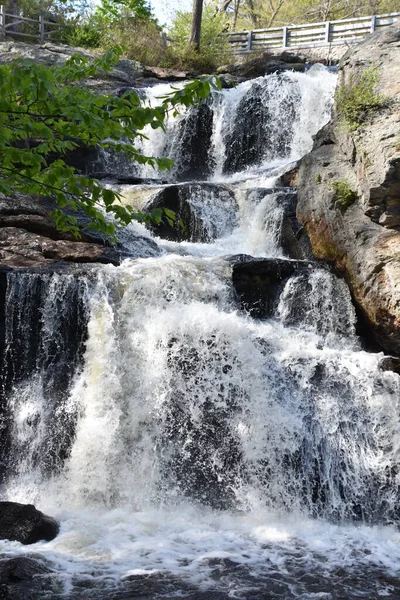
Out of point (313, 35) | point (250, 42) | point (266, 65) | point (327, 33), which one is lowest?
point (266, 65)

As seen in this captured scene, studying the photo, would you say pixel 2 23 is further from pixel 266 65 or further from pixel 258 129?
pixel 258 129

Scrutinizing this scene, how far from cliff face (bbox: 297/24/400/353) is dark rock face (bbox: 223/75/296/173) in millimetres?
4579

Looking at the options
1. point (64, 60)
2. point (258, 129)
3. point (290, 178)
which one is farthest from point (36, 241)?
point (64, 60)

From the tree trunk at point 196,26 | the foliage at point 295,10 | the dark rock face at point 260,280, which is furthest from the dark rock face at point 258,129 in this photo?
the foliage at point 295,10

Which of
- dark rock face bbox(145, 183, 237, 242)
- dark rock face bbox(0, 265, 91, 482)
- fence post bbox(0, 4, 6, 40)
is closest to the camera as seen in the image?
dark rock face bbox(0, 265, 91, 482)

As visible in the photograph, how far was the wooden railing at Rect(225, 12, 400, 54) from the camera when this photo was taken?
81.0 ft

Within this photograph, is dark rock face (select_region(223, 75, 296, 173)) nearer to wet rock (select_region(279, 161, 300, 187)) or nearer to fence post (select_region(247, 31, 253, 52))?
wet rock (select_region(279, 161, 300, 187))

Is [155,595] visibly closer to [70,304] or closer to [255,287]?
[70,304]

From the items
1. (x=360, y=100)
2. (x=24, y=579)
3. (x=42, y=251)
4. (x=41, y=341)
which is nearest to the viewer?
(x=24, y=579)

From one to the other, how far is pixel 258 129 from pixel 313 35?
11.8 metres

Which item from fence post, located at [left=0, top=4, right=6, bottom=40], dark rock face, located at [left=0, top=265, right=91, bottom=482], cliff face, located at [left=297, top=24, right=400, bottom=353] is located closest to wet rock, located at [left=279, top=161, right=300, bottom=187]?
cliff face, located at [left=297, top=24, right=400, bottom=353]

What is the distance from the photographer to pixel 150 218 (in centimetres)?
546

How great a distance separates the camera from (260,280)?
10484 millimetres

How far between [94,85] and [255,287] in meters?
12.7
